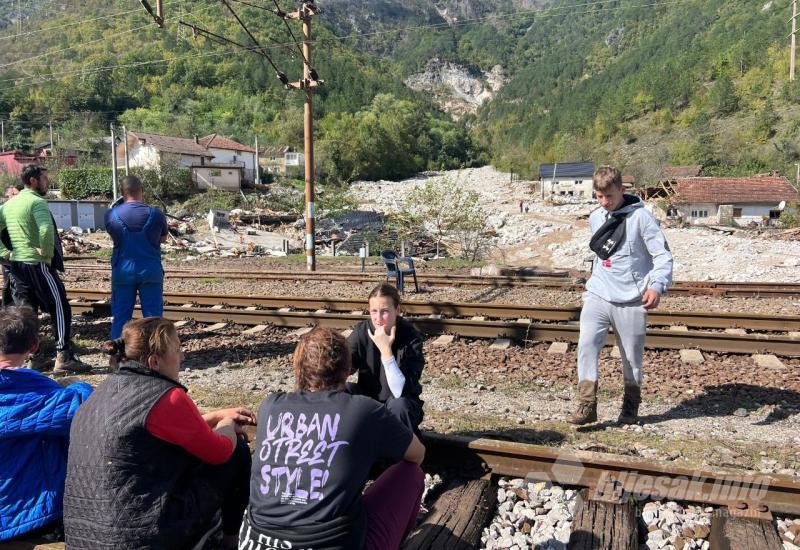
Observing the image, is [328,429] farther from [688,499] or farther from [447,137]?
[447,137]

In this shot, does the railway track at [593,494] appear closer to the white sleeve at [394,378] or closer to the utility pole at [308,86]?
the white sleeve at [394,378]

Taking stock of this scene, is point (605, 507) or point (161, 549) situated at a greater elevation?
point (161, 549)

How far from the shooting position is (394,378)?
360 cm

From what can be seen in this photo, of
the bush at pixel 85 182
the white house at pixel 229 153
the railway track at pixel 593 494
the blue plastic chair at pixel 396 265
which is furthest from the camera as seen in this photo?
the white house at pixel 229 153

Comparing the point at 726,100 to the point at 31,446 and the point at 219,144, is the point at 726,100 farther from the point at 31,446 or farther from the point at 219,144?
the point at 31,446

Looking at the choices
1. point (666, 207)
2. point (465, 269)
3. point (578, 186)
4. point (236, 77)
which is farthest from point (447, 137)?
point (465, 269)

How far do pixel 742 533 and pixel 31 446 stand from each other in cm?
349

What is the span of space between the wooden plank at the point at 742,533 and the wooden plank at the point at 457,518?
3.79 ft

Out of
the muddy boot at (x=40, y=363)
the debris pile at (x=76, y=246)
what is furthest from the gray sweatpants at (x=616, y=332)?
the debris pile at (x=76, y=246)

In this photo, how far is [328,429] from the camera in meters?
2.30

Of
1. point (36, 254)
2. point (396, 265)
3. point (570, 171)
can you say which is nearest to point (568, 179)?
point (570, 171)

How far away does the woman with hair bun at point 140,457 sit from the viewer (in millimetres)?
2396

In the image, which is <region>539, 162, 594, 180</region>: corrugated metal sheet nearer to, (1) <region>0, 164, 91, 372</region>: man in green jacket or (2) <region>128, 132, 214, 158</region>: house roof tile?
(2) <region>128, 132, 214, 158</region>: house roof tile

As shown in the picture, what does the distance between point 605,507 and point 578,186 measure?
8023cm
